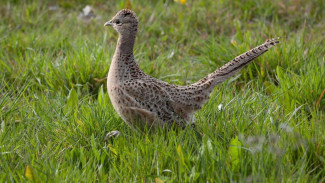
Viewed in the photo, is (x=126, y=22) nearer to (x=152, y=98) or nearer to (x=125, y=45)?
(x=125, y=45)

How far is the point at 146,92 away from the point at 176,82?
5.32ft

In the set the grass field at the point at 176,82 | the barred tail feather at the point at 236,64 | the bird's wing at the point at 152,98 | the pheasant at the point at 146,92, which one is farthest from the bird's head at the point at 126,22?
the barred tail feather at the point at 236,64

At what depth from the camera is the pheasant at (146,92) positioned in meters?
4.63

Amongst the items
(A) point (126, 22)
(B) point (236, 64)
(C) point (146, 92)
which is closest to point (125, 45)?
(A) point (126, 22)

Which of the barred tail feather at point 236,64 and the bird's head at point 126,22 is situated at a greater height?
the bird's head at point 126,22

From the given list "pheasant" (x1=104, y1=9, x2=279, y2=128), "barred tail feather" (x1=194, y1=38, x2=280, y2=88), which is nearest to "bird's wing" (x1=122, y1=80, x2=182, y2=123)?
"pheasant" (x1=104, y1=9, x2=279, y2=128)

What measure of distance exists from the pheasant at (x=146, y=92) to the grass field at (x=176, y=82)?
180mm

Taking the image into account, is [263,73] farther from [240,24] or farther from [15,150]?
[15,150]

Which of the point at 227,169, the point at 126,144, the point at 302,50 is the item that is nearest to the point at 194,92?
the point at 126,144

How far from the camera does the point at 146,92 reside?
4672 millimetres

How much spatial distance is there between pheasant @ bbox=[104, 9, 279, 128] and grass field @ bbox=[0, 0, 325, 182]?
18 cm

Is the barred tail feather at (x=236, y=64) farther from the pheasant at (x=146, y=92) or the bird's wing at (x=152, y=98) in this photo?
the bird's wing at (x=152, y=98)

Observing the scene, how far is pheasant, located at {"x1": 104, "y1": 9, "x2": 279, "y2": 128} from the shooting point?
463 centimetres

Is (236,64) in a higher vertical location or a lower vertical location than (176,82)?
higher
